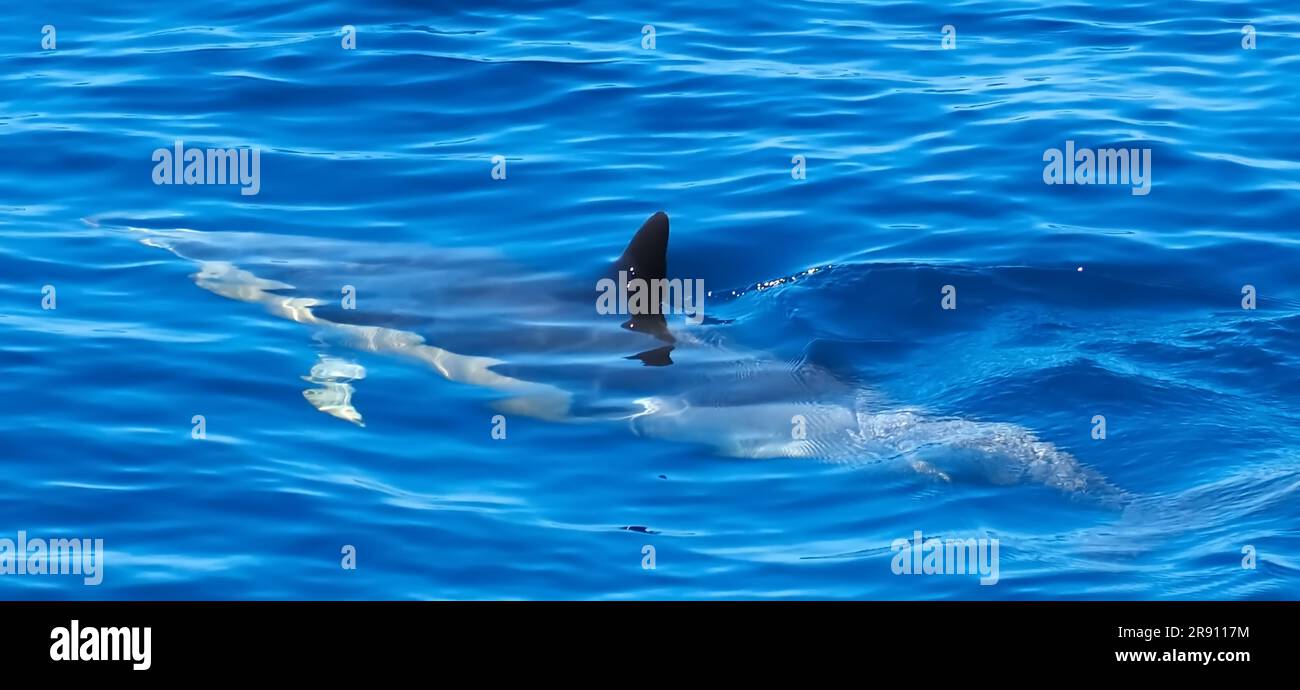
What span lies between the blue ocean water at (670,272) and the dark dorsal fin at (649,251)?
0.53 m

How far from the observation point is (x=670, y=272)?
1480cm

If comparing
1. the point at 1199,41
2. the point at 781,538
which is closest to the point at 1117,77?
the point at 1199,41

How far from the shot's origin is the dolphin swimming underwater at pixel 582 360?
1157 cm

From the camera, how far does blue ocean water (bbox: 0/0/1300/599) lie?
32.6ft

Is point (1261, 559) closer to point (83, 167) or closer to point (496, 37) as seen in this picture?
point (83, 167)

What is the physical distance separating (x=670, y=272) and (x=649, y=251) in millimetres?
1739

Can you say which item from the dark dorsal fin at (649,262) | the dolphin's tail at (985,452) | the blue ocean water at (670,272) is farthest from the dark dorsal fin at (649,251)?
the dolphin's tail at (985,452)

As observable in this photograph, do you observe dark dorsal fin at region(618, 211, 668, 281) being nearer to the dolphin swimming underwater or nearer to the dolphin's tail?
the dolphin swimming underwater

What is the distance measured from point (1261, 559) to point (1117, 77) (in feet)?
35.2

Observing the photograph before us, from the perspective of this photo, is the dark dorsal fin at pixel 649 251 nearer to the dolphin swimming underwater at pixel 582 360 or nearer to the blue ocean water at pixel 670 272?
the dolphin swimming underwater at pixel 582 360

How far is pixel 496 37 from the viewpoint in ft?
68.0

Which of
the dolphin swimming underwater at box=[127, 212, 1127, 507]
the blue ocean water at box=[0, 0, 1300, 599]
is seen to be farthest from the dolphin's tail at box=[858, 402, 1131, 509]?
the blue ocean water at box=[0, 0, 1300, 599]

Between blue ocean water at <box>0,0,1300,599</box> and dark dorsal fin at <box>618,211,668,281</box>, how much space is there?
1.73ft
